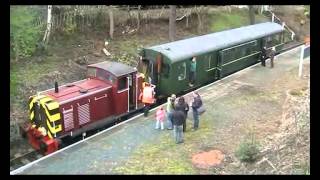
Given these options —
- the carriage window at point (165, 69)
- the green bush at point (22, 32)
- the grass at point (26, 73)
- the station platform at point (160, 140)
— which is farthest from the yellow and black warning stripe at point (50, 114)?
the green bush at point (22, 32)

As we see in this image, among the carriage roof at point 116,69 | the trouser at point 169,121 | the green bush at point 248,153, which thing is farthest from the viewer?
the carriage roof at point 116,69

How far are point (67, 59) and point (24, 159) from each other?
8.11 meters

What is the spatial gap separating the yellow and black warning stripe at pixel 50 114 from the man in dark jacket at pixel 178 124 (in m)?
4.03

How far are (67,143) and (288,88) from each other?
11325 mm

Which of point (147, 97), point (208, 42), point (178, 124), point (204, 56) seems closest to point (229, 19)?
point (208, 42)

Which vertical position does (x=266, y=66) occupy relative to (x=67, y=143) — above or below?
above

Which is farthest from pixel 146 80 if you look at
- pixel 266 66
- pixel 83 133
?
pixel 266 66

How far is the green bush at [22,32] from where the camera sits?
68.5ft

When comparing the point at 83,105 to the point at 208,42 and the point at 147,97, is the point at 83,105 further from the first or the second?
the point at 208,42

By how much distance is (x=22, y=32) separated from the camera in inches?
840

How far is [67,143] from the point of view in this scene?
1642 cm

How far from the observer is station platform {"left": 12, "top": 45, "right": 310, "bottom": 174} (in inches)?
555

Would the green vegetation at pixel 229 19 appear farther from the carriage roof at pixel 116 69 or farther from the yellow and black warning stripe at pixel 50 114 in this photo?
the yellow and black warning stripe at pixel 50 114
